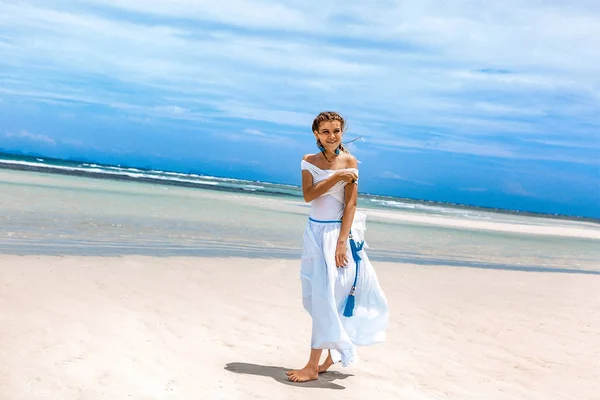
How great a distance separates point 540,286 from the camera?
10.8m

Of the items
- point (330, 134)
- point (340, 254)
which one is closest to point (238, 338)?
point (340, 254)

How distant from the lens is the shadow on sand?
4879 millimetres

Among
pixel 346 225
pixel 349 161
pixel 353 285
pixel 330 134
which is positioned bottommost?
pixel 353 285

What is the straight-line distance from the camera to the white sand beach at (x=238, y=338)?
457 cm

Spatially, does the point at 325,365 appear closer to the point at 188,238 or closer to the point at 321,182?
the point at 321,182

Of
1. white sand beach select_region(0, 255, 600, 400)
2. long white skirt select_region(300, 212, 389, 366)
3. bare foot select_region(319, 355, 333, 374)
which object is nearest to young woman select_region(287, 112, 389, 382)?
long white skirt select_region(300, 212, 389, 366)

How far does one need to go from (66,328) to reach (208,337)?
1.21m

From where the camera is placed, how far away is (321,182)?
483 cm

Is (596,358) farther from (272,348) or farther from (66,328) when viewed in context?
(66,328)

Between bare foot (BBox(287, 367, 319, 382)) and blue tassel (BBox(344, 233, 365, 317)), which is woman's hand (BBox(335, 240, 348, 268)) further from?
bare foot (BBox(287, 367, 319, 382))

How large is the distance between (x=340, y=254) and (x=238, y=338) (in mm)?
1613

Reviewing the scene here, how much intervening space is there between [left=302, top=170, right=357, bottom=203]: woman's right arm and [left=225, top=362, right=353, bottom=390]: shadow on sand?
4.57ft

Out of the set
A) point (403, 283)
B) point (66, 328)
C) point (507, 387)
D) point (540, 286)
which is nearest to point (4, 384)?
point (66, 328)

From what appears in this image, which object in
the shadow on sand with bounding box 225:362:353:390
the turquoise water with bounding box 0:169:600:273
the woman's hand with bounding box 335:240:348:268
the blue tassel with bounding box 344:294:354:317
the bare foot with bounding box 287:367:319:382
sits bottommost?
the shadow on sand with bounding box 225:362:353:390
